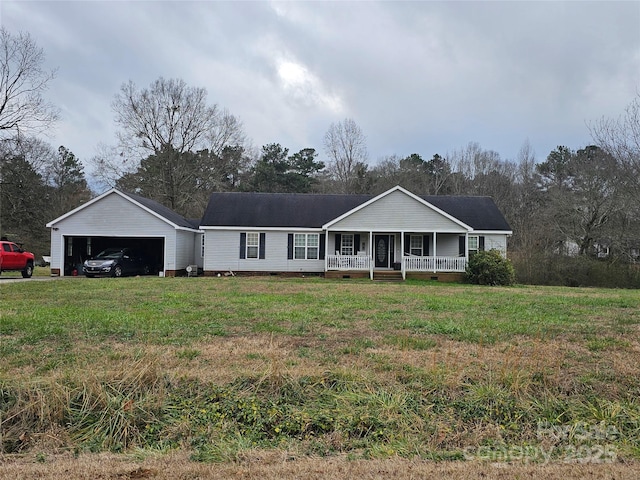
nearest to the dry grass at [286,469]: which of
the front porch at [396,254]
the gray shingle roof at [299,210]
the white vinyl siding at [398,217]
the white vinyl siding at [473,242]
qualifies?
the front porch at [396,254]

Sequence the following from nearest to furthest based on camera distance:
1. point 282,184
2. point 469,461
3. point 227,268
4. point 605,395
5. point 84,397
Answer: point 469,461, point 84,397, point 605,395, point 227,268, point 282,184

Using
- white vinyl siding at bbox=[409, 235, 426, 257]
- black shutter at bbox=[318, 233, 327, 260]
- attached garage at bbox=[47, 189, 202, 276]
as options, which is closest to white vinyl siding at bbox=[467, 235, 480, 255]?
white vinyl siding at bbox=[409, 235, 426, 257]

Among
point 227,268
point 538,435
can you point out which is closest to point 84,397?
point 538,435

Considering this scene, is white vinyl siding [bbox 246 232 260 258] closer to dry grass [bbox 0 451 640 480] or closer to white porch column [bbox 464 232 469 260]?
white porch column [bbox 464 232 469 260]

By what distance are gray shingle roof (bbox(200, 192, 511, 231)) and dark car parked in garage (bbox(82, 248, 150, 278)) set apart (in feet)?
13.9

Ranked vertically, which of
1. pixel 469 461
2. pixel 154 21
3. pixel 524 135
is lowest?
pixel 469 461

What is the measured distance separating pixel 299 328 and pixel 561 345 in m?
4.24

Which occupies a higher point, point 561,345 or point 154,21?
point 154,21

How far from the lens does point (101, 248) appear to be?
25.7m

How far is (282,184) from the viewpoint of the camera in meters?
43.3

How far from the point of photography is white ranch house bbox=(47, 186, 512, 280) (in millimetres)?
22547

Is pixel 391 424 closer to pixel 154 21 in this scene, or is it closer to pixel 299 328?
pixel 299 328

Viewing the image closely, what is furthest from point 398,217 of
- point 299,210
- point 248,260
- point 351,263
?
point 248,260

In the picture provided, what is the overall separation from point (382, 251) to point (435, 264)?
125 inches
